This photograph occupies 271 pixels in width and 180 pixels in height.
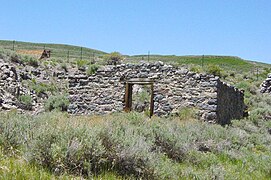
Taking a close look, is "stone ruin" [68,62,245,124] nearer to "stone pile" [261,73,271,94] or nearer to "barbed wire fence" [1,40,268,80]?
"stone pile" [261,73,271,94]

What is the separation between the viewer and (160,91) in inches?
533

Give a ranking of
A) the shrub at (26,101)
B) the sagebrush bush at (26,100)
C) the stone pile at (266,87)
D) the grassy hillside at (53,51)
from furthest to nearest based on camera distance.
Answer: the grassy hillside at (53,51), the stone pile at (266,87), the sagebrush bush at (26,100), the shrub at (26,101)

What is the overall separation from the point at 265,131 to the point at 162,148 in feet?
27.9

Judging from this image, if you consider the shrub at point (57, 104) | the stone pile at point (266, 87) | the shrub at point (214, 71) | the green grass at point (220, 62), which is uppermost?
the green grass at point (220, 62)

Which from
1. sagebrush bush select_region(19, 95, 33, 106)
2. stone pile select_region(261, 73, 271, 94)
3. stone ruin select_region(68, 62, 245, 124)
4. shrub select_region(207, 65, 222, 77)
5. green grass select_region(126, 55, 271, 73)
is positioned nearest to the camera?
stone ruin select_region(68, 62, 245, 124)

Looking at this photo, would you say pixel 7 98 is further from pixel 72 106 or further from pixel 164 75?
pixel 164 75

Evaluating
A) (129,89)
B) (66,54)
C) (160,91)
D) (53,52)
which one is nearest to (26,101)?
(129,89)

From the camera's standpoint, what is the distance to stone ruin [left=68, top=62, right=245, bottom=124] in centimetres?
1289

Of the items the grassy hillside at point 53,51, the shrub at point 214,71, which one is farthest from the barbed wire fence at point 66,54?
the shrub at point 214,71

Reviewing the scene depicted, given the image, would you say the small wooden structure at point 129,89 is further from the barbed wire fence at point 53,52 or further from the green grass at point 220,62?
the green grass at point 220,62

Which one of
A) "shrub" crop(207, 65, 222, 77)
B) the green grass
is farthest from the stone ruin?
the green grass

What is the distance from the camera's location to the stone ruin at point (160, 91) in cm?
1289

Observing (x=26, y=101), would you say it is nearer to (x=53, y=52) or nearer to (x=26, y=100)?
(x=26, y=100)

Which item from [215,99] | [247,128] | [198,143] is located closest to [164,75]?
[215,99]
